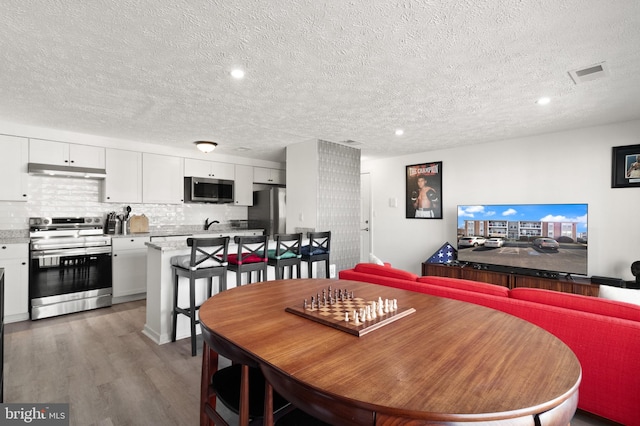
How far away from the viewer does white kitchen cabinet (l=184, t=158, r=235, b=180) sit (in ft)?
17.3

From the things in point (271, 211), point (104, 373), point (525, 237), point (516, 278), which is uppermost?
point (271, 211)

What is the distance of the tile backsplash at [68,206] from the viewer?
4.02 m

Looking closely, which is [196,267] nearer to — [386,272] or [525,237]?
[386,272]

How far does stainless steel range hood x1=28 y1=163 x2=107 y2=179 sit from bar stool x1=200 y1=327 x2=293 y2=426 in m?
3.90

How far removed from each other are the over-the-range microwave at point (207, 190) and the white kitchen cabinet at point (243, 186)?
0.13 m

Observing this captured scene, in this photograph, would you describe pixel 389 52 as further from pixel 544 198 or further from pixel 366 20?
pixel 544 198

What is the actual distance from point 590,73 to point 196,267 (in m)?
3.50

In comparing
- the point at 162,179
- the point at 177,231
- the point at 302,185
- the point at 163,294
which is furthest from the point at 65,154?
the point at 302,185

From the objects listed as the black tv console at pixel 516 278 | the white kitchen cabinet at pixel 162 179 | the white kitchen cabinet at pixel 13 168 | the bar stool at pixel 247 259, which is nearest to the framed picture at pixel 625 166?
the black tv console at pixel 516 278

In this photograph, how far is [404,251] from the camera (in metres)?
Answer: 5.76

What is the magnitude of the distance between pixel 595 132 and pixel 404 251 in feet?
10.3

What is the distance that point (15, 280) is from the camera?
11.6 ft

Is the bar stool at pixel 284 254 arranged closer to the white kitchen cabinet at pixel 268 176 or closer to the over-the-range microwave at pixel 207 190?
the over-the-range microwave at pixel 207 190

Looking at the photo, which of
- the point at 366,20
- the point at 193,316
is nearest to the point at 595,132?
the point at 366,20
